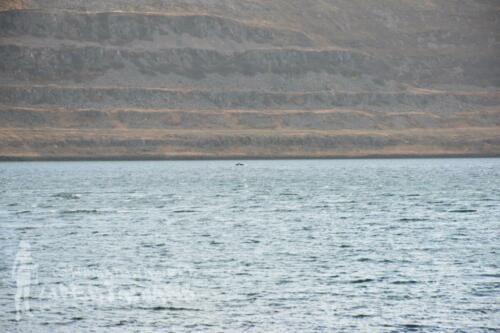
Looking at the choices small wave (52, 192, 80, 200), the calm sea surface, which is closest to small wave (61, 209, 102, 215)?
the calm sea surface

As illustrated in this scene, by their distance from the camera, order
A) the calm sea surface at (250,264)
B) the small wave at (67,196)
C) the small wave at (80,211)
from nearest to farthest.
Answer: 1. the calm sea surface at (250,264)
2. the small wave at (80,211)
3. the small wave at (67,196)

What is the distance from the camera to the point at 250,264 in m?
56.9

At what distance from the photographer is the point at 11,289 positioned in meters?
48.4

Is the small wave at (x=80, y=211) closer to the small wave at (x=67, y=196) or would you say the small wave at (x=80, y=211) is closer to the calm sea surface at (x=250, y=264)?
the calm sea surface at (x=250, y=264)

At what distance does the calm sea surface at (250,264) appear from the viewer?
41.9 m

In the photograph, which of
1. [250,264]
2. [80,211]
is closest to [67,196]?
[80,211]

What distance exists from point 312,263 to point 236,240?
12.6 meters

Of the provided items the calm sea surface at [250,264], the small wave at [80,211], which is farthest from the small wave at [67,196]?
the small wave at [80,211]

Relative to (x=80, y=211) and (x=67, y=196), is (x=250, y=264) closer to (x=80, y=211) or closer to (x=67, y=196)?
(x=80, y=211)

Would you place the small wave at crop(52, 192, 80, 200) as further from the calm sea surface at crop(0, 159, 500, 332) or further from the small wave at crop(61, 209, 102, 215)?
the small wave at crop(61, 209, 102, 215)

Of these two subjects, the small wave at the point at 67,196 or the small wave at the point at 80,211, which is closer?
the small wave at the point at 80,211

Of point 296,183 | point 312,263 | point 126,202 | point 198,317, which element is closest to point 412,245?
point 312,263

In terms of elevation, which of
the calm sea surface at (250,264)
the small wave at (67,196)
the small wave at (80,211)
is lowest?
the small wave at (67,196)

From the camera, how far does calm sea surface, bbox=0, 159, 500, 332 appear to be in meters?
41.9
